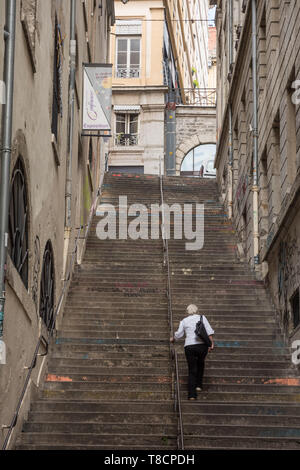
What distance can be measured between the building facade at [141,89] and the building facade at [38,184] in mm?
18789

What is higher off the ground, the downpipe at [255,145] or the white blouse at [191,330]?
the downpipe at [255,145]

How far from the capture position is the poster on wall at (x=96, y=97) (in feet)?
61.4

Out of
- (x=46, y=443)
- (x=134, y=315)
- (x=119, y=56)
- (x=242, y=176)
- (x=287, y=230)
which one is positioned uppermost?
(x=119, y=56)

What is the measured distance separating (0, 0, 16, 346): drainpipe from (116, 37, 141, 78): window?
29.9m

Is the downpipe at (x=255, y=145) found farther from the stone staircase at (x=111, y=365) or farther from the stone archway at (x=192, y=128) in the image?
the stone archway at (x=192, y=128)

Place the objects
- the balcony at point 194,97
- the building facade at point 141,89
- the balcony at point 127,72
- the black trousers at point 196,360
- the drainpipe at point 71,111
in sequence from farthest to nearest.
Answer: the balcony at point 194,97 → the balcony at point 127,72 → the building facade at point 141,89 → the drainpipe at point 71,111 → the black trousers at point 196,360

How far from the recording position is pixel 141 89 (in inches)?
1476

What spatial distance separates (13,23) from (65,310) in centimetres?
754

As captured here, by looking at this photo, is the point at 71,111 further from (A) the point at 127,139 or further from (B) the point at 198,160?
(B) the point at 198,160

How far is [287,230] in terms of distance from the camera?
46.3 feet

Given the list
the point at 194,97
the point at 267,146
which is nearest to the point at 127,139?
the point at 194,97

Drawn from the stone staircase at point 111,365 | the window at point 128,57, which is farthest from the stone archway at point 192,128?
the stone staircase at point 111,365
